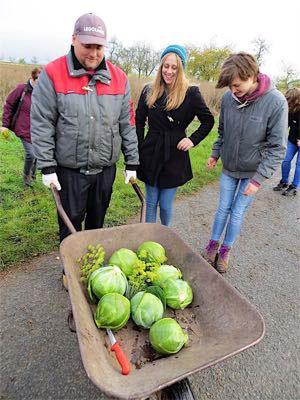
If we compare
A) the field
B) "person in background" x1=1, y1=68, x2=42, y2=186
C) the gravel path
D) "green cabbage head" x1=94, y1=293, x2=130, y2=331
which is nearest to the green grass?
the field

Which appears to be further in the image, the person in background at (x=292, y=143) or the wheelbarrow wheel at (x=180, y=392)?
the person in background at (x=292, y=143)

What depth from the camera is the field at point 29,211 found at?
3080 mm

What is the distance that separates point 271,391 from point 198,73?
134 ft

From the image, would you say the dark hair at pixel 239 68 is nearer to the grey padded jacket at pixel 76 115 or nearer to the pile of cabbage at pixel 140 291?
the grey padded jacket at pixel 76 115

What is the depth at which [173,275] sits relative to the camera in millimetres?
1799

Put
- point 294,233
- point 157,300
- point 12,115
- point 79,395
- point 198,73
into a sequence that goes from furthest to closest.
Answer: point 198,73 → point 294,233 → point 12,115 → point 79,395 → point 157,300

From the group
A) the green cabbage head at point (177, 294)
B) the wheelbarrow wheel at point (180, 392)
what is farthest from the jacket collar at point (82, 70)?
the wheelbarrow wheel at point (180, 392)

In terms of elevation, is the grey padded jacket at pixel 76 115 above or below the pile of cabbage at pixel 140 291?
above

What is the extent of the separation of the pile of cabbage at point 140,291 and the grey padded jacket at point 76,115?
74 cm

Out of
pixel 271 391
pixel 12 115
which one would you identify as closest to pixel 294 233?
pixel 271 391

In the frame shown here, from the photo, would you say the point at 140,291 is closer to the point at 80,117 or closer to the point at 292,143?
the point at 80,117

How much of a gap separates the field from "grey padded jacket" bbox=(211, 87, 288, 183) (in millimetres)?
1775

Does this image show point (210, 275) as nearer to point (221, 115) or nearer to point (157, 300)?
point (157, 300)

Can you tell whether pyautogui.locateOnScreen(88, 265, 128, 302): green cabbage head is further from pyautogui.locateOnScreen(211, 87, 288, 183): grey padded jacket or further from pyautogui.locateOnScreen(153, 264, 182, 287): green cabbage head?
pyautogui.locateOnScreen(211, 87, 288, 183): grey padded jacket
